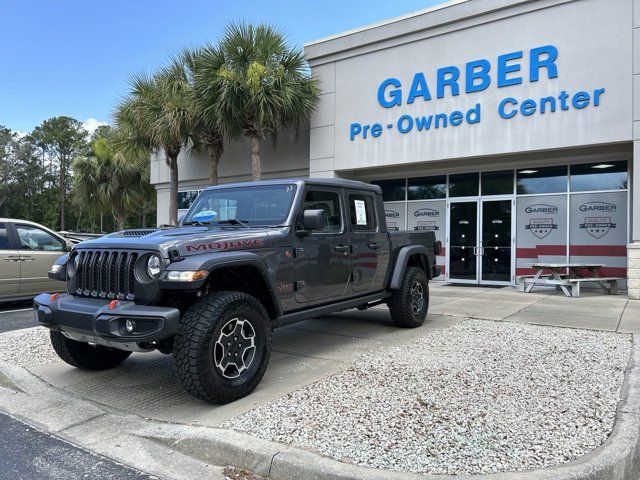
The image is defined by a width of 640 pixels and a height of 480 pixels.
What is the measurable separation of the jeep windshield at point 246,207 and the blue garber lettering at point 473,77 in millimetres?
8403

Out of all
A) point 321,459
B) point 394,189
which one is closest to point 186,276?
point 321,459

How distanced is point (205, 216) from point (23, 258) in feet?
18.3

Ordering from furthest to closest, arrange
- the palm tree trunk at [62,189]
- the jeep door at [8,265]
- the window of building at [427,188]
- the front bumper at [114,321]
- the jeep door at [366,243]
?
the palm tree trunk at [62,189] → the window of building at [427,188] → the jeep door at [8,265] → the jeep door at [366,243] → the front bumper at [114,321]

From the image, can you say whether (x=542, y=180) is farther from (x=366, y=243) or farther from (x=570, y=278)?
(x=366, y=243)

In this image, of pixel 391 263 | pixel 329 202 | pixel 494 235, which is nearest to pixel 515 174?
pixel 494 235

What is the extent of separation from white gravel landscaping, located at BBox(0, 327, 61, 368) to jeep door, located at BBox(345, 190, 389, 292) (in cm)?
354

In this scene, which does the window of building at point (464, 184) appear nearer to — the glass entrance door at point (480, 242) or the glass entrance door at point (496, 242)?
the glass entrance door at point (480, 242)

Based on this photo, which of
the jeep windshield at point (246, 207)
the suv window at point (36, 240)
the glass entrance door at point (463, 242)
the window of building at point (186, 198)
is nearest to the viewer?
the jeep windshield at point (246, 207)

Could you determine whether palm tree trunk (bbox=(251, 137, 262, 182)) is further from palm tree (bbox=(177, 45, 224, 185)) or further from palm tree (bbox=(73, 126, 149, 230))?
palm tree (bbox=(73, 126, 149, 230))

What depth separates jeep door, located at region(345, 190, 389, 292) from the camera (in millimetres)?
5871

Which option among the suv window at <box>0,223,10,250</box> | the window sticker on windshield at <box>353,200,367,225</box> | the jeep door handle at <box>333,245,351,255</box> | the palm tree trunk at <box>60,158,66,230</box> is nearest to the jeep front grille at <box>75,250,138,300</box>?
the jeep door handle at <box>333,245,351,255</box>

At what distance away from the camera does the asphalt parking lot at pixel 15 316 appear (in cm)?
784

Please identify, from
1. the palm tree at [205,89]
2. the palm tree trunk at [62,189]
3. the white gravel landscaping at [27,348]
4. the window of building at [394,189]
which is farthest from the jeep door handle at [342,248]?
the palm tree trunk at [62,189]

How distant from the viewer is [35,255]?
9258mm
